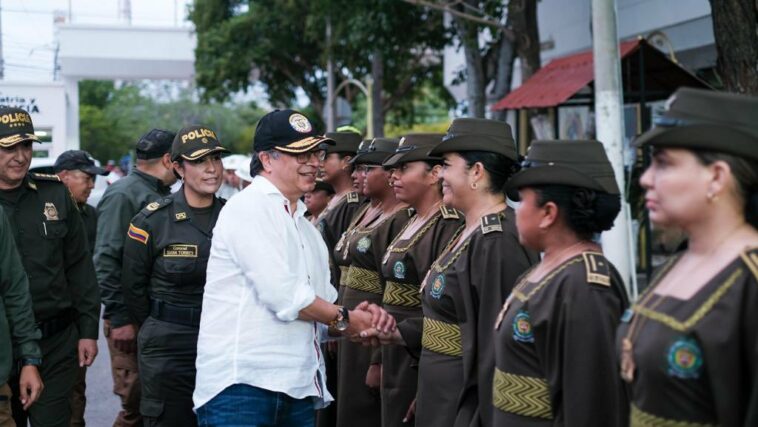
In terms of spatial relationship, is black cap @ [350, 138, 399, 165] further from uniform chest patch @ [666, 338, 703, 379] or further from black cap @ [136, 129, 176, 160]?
uniform chest patch @ [666, 338, 703, 379]

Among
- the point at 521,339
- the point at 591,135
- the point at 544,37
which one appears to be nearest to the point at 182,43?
the point at 544,37

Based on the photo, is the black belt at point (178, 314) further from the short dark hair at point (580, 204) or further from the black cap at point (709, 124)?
the black cap at point (709, 124)

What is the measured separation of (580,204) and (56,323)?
334 centimetres

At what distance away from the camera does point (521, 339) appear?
3838 millimetres

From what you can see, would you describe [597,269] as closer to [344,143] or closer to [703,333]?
[703,333]

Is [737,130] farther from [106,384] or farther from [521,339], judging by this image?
[106,384]

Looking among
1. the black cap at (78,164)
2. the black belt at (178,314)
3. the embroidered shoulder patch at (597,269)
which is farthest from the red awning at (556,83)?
the embroidered shoulder patch at (597,269)

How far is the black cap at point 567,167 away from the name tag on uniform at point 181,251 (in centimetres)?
236

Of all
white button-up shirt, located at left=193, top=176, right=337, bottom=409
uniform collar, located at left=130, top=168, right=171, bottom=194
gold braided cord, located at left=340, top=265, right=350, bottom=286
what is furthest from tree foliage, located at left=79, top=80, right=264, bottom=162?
white button-up shirt, located at left=193, top=176, right=337, bottom=409

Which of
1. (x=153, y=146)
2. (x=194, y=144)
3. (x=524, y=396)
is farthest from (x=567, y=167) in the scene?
(x=153, y=146)

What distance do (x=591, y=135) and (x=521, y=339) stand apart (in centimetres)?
1298

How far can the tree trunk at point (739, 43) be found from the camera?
8.84 metres

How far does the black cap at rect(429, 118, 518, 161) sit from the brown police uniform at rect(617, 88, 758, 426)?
194cm

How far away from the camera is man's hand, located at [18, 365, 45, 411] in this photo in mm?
5422
